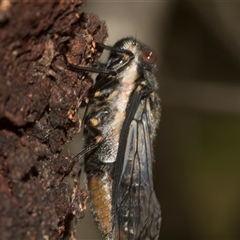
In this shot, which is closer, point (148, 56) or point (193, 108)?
point (148, 56)

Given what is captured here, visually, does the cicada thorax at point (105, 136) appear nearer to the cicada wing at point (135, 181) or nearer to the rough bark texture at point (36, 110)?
the cicada wing at point (135, 181)

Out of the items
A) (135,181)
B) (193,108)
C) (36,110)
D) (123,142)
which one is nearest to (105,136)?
(123,142)

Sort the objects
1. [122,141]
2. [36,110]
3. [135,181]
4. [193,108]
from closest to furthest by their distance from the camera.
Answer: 1. [36,110]
2. [122,141]
3. [135,181]
4. [193,108]

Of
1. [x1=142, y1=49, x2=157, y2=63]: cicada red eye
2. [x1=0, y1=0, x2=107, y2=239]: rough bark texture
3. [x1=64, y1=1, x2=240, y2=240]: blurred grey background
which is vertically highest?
[x1=64, y1=1, x2=240, y2=240]: blurred grey background

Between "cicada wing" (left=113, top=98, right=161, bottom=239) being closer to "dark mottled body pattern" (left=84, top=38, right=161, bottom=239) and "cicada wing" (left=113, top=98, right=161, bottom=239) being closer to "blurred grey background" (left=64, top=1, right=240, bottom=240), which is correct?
"dark mottled body pattern" (left=84, top=38, right=161, bottom=239)

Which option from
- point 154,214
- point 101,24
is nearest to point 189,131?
point 154,214

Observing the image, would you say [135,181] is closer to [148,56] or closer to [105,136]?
[105,136]

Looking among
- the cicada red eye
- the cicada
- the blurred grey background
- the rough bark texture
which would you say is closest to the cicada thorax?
the cicada

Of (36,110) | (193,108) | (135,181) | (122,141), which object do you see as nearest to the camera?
(36,110)
